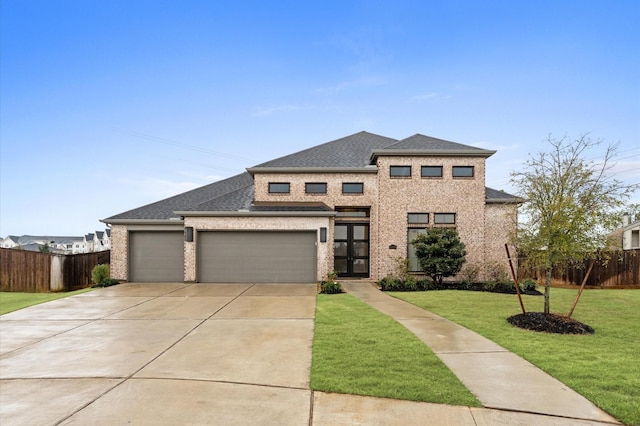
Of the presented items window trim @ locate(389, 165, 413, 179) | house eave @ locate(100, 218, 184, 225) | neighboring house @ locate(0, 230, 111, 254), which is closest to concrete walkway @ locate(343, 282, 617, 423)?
window trim @ locate(389, 165, 413, 179)

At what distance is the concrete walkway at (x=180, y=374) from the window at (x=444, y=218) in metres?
7.97

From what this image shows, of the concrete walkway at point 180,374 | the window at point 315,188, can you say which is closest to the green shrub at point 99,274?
the concrete walkway at point 180,374

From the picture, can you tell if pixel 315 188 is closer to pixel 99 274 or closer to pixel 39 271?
pixel 99 274

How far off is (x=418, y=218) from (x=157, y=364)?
544 inches

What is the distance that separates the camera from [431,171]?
16.7 m

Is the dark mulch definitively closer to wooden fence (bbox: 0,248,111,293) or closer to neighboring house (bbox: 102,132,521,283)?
neighboring house (bbox: 102,132,521,283)

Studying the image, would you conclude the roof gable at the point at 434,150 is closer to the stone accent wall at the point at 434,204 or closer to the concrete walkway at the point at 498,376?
the stone accent wall at the point at 434,204

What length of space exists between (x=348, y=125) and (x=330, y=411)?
26.6m

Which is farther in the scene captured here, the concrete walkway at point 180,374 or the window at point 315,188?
the window at point 315,188

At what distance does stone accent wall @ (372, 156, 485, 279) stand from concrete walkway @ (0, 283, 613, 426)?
6781 millimetres

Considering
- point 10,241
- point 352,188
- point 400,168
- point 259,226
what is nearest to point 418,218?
point 400,168

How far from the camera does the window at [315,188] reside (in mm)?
17328

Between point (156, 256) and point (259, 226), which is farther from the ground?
point (259, 226)

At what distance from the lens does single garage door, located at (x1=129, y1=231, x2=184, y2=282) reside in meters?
17.0
